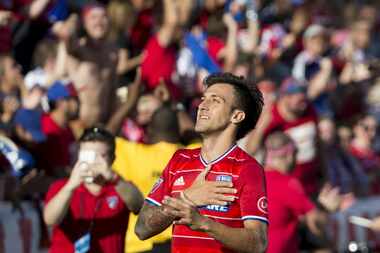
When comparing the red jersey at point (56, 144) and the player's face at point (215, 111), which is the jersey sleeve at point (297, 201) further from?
the player's face at point (215, 111)

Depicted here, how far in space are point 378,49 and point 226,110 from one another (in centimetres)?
1248

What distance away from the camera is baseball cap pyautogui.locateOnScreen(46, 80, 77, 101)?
10281 millimetres

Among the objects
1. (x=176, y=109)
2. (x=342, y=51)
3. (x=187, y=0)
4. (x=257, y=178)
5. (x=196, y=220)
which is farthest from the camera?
(x=342, y=51)

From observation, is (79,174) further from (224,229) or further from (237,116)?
(224,229)

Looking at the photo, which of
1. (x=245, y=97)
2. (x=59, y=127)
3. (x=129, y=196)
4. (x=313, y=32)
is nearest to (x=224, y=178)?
(x=245, y=97)

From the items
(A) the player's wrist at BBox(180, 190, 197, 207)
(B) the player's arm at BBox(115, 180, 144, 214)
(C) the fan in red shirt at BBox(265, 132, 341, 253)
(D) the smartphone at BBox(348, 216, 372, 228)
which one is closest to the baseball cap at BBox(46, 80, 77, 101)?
(C) the fan in red shirt at BBox(265, 132, 341, 253)

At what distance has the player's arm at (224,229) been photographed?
5.27 meters

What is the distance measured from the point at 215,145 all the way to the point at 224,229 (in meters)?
0.60

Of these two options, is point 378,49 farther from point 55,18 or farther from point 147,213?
point 147,213

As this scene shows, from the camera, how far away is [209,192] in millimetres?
5551

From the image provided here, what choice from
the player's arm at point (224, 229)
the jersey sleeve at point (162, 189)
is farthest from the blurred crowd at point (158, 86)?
the player's arm at point (224, 229)

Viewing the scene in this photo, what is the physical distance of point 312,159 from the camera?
41.4ft

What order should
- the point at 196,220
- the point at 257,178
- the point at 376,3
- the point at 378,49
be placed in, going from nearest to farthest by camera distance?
1. the point at 196,220
2. the point at 257,178
3. the point at 378,49
4. the point at 376,3

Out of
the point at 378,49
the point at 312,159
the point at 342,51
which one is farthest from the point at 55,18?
the point at 378,49
